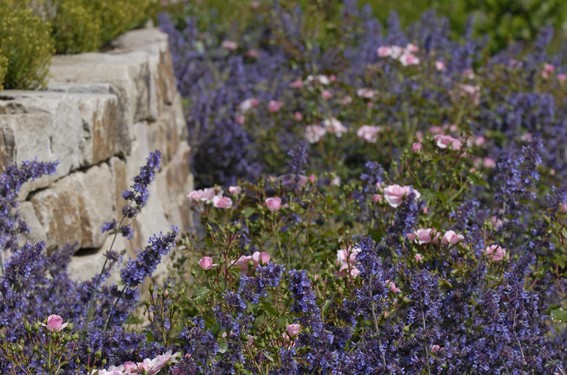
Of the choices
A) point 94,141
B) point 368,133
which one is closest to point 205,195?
point 94,141

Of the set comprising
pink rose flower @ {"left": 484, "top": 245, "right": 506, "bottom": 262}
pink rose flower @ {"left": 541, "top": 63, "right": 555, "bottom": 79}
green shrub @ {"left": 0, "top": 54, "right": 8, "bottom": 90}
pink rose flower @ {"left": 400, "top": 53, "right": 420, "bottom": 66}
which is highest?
green shrub @ {"left": 0, "top": 54, "right": 8, "bottom": 90}

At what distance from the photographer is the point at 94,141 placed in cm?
473

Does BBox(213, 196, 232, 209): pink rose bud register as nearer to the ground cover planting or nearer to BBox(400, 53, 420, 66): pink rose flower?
the ground cover planting

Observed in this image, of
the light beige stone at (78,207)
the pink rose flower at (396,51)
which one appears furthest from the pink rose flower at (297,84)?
the light beige stone at (78,207)

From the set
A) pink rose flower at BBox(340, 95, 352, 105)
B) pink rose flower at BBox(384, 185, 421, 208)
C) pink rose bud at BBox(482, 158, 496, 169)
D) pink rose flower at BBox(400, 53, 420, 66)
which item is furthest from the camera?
pink rose flower at BBox(340, 95, 352, 105)

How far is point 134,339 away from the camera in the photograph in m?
3.13

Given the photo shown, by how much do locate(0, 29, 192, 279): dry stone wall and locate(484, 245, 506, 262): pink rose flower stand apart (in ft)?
5.43

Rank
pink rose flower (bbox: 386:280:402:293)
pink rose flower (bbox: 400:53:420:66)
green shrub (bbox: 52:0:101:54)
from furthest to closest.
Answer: pink rose flower (bbox: 400:53:420:66), green shrub (bbox: 52:0:101:54), pink rose flower (bbox: 386:280:402:293)

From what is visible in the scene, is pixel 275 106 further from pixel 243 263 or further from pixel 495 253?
pixel 243 263

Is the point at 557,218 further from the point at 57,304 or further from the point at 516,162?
the point at 57,304

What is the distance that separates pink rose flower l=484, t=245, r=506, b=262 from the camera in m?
3.64

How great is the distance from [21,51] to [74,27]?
1.10 metres

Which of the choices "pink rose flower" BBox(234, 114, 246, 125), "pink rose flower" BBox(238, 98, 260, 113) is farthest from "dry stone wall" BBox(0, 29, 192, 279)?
"pink rose flower" BBox(238, 98, 260, 113)

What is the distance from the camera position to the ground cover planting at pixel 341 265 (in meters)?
3.07
